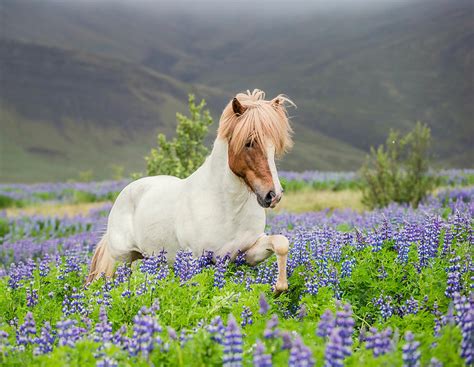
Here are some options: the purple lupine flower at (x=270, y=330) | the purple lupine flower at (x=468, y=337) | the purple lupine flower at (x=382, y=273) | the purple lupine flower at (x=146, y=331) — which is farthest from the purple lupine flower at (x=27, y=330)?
the purple lupine flower at (x=382, y=273)

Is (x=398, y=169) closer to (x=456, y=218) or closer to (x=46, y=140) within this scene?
(x=456, y=218)

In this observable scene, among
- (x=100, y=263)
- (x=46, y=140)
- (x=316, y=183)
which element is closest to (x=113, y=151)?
(x=46, y=140)

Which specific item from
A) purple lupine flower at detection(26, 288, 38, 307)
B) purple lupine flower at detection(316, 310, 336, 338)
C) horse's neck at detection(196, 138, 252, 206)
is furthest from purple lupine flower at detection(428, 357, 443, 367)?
purple lupine flower at detection(26, 288, 38, 307)

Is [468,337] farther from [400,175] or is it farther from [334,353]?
[400,175]

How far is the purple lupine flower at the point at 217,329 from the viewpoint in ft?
10.2

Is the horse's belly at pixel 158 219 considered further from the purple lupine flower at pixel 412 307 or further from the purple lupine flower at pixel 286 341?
the purple lupine flower at pixel 286 341

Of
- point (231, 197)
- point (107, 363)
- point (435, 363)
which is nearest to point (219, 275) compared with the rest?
point (231, 197)

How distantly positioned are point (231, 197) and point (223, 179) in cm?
20

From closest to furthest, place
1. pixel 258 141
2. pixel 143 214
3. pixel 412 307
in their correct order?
1. pixel 412 307
2. pixel 258 141
3. pixel 143 214

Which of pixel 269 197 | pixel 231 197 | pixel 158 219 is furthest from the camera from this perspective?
pixel 158 219

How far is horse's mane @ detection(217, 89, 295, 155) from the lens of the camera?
5027mm

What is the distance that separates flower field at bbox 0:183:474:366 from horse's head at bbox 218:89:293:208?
0.73 m

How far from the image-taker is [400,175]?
15.8 metres

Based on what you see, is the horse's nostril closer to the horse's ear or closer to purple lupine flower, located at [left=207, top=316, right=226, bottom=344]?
the horse's ear
